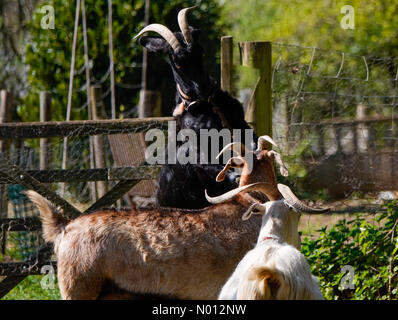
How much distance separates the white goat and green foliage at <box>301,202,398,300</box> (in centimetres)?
206

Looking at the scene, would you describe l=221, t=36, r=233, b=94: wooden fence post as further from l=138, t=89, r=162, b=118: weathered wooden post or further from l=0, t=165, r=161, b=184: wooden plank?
l=138, t=89, r=162, b=118: weathered wooden post

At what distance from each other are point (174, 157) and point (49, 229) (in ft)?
7.19

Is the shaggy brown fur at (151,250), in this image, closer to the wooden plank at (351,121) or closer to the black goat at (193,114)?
the black goat at (193,114)

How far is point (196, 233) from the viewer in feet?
15.6

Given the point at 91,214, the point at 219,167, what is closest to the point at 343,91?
the point at 219,167

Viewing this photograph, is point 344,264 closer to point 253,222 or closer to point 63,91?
point 253,222

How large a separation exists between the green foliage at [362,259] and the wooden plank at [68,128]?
6.77 feet

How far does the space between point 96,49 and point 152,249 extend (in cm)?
937

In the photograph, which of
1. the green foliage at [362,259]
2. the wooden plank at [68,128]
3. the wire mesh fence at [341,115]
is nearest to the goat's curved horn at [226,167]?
the green foliage at [362,259]

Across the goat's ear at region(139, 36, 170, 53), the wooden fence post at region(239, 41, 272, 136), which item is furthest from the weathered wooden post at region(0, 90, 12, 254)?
the wooden fence post at region(239, 41, 272, 136)

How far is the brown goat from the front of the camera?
457 cm

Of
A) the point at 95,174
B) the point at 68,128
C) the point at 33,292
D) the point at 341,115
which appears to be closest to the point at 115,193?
the point at 95,174

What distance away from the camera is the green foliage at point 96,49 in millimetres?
13164

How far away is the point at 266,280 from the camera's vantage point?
3553 millimetres
